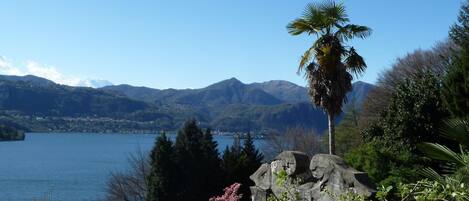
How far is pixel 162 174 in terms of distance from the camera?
4012 centimetres

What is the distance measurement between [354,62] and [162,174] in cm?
2499

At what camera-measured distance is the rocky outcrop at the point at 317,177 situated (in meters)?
11.5

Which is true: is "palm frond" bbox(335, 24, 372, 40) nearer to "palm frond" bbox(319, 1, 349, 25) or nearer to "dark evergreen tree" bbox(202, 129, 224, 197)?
A: "palm frond" bbox(319, 1, 349, 25)

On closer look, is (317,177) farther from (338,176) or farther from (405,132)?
(405,132)

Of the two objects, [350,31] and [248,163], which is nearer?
[350,31]

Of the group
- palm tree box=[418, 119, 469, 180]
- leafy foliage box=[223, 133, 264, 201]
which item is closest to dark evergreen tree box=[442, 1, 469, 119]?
palm tree box=[418, 119, 469, 180]

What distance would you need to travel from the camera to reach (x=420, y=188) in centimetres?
540

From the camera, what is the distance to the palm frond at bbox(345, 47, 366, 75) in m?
16.9

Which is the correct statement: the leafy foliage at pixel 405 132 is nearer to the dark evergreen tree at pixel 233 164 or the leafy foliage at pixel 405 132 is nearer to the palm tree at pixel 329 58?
the palm tree at pixel 329 58

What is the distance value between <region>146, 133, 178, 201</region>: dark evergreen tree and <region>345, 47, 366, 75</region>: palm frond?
24146 millimetres

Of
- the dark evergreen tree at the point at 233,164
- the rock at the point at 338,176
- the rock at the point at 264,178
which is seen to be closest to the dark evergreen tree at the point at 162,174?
the dark evergreen tree at the point at 233,164

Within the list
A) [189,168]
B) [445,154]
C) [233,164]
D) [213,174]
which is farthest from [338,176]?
[189,168]

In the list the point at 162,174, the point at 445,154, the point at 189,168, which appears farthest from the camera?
the point at 189,168

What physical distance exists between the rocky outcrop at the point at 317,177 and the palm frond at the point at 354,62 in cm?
464
